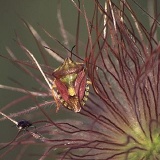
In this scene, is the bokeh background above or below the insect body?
above

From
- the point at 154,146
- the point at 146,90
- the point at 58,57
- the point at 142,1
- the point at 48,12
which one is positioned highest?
the point at 48,12

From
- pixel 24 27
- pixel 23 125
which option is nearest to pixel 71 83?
pixel 23 125

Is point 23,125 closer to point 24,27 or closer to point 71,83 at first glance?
point 71,83

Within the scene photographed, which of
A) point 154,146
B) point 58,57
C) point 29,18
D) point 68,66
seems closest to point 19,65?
point 58,57

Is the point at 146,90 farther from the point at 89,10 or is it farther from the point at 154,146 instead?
the point at 89,10

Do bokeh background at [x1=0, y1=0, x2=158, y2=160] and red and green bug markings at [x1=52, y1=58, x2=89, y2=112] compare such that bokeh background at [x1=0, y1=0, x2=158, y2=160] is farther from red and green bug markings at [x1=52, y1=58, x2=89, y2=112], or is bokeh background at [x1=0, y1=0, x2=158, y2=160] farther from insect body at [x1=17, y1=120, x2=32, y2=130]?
red and green bug markings at [x1=52, y1=58, x2=89, y2=112]

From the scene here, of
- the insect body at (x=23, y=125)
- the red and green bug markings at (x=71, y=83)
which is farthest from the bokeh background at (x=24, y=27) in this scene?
the red and green bug markings at (x=71, y=83)

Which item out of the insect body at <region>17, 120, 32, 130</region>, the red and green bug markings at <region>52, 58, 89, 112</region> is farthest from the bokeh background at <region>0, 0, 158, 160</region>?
the red and green bug markings at <region>52, 58, 89, 112</region>

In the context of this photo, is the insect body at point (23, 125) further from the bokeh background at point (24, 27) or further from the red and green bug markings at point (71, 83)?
the bokeh background at point (24, 27)
